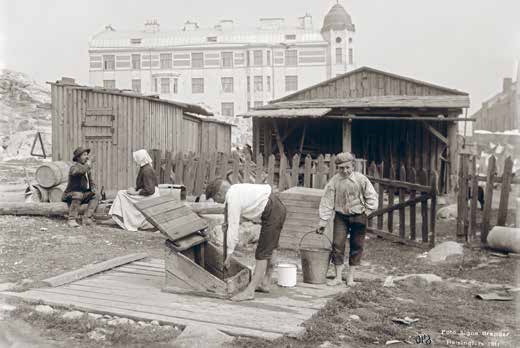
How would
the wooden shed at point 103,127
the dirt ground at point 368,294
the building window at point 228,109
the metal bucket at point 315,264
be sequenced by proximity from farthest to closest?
the building window at point 228,109 < the wooden shed at point 103,127 < the metal bucket at point 315,264 < the dirt ground at point 368,294

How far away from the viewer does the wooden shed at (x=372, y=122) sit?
1856 cm

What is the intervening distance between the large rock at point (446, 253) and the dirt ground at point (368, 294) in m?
0.14

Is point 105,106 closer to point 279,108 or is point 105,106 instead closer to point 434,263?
point 279,108

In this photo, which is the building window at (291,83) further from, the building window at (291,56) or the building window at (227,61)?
the building window at (227,61)

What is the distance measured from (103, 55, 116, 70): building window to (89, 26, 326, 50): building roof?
3.89 feet

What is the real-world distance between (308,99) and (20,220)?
12889mm

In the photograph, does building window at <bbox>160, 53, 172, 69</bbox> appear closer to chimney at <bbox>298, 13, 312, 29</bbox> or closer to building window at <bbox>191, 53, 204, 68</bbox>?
building window at <bbox>191, 53, 204, 68</bbox>

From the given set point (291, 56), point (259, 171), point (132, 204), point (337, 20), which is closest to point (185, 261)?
point (132, 204)

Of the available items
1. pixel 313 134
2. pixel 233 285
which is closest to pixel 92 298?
pixel 233 285

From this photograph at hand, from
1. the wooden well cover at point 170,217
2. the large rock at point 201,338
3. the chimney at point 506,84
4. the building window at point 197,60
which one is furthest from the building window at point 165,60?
the large rock at point 201,338

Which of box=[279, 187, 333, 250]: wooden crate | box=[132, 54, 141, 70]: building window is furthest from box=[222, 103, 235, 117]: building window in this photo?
box=[279, 187, 333, 250]: wooden crate

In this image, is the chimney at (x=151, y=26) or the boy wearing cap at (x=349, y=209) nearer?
the boy wearing cap at (x=349, y=209)

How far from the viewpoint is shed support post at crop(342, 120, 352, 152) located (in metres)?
18.4

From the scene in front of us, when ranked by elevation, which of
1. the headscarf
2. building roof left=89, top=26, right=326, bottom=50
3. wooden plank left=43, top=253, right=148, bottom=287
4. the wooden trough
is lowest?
wooden plank left=43, top=253, right=148, bottom=287
